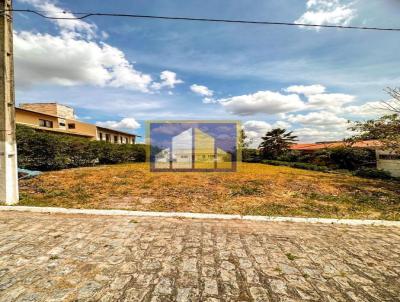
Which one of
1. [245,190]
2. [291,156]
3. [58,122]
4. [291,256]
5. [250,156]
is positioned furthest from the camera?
[250,156]

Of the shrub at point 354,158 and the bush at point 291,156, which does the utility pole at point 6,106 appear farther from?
the bush at point 291,156

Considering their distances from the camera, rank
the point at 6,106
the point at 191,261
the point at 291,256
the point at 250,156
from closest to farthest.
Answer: the point at 191,261 < the point at 291,256 < the point at 6,106 < the point at 250,156

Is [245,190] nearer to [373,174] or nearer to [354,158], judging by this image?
[373,174]

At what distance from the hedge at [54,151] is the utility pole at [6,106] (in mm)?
6205

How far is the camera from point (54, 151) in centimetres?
1308

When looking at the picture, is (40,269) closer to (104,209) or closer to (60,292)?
(60,292)

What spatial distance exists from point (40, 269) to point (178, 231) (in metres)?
2.38

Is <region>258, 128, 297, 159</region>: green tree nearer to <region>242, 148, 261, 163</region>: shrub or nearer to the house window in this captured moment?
<region>242, 148, 261, 163</region>: shrub

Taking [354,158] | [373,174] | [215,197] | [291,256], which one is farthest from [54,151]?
[354,158]

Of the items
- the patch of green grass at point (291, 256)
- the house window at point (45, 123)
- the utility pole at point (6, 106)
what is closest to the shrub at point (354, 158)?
the patch of green grass at point (291, 256)

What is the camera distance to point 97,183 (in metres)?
9.79

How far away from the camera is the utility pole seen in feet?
20.4
